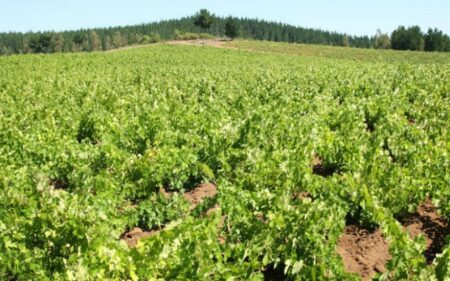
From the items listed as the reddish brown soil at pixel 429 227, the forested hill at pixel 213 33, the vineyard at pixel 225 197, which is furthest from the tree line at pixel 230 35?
the reddish brown soil at pixel 429 227

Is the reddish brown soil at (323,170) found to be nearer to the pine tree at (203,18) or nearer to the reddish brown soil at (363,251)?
the reddish brown soil at (363,251)

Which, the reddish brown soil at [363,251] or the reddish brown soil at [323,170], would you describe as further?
the reddish brown soil at [323,170]

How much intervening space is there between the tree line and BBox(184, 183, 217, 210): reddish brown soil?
86.3m

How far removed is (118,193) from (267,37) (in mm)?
171748

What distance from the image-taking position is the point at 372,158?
832 centimetres

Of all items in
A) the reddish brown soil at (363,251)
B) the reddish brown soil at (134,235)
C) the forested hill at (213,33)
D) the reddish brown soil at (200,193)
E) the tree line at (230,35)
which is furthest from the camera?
the forested hill at (213,33)

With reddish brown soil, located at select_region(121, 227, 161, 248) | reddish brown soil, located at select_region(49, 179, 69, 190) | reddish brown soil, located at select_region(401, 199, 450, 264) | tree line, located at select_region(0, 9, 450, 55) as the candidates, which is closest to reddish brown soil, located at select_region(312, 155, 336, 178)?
reddish brown soil, located at select_region(401, 199, 450, 264)

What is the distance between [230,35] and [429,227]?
293ft

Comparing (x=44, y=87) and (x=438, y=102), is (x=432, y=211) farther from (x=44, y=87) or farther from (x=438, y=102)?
(x=44, y=87)

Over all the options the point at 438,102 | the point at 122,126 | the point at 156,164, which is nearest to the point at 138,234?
the point at 156,164

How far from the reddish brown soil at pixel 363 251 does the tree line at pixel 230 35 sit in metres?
88.4

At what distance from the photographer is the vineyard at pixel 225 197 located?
15.7ft

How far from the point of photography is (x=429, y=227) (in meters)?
7.34

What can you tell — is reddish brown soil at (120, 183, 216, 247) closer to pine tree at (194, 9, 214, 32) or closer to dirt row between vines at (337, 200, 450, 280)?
dirt row between vines at (337, 200, 450, 280)
